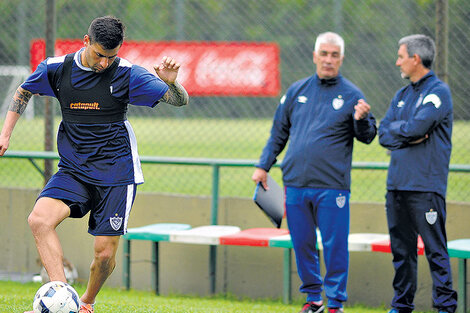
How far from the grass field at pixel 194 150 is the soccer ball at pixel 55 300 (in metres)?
4.24

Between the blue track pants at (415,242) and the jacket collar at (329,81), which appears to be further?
the jacket collar at (329,81)

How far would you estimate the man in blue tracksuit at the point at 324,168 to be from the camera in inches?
240

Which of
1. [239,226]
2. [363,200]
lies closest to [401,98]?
[363,200]

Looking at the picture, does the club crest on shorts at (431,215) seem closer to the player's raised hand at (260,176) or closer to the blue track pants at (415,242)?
the blue track pants at (415,242)

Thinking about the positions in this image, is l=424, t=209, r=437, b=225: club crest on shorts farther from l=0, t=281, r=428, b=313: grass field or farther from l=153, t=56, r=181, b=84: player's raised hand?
l=153, t=56, r=181, b=84: player's raised hand

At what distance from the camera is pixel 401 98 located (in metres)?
6.29

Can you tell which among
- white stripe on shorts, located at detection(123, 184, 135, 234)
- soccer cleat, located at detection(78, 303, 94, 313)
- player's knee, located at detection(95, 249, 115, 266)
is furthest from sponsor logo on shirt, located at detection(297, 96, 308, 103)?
soccer cleat, located at detection(78, 303, 94, 313)

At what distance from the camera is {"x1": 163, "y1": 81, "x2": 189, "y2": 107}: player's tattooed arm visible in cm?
536

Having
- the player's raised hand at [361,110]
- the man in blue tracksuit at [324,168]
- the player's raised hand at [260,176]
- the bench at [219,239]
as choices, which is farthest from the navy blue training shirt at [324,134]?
the bench at [219,239]

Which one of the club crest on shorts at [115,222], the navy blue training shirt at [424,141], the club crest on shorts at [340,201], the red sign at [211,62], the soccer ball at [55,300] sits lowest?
the soccer ball at [55,300]

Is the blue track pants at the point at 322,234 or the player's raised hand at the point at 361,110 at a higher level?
the player's raised hand at the point at 361,110

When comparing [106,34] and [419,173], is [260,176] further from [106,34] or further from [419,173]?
[106,34]

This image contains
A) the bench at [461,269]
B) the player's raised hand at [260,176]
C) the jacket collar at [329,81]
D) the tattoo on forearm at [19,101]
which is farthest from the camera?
the bench at [461,269]

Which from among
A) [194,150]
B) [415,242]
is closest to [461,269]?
[415,242]
